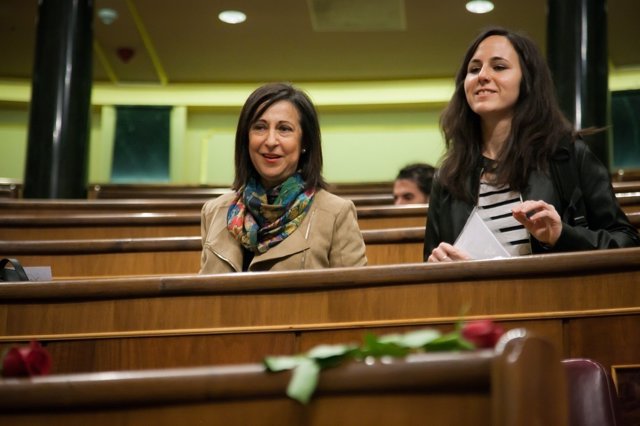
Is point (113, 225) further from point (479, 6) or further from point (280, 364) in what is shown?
point (479, 6)

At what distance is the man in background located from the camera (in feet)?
8.64

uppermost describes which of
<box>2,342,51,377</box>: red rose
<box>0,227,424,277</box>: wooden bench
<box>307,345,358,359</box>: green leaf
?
<box>0,227,424,277</box>: wooden bench

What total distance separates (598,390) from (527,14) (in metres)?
4.11

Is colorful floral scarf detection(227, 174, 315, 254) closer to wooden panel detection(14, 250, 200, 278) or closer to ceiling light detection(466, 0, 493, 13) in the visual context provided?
wooden panel detection(14, 250, 200, 278)

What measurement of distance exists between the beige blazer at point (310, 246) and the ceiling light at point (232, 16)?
3.29 meters

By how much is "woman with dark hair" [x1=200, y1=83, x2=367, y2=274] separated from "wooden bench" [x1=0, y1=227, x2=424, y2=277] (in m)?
0.50

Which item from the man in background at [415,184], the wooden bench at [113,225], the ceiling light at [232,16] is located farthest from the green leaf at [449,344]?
the ceiling light at [232,16]

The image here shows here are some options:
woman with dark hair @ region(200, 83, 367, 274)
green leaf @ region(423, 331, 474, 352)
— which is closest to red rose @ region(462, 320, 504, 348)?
green leaf @ region(423, 331, 474, 352)

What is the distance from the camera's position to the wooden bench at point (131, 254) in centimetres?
218

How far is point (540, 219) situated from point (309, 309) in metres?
0.37

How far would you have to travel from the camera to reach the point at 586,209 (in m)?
1.48

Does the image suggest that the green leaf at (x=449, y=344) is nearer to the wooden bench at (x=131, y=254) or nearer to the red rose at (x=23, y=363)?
the red rose at (x=23, y=363)

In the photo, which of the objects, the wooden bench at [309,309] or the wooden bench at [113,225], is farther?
the wooden bench at [113,225]

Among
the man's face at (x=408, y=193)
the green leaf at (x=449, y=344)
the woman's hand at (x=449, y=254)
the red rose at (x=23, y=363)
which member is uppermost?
the man's face at (x=408, y=193)
